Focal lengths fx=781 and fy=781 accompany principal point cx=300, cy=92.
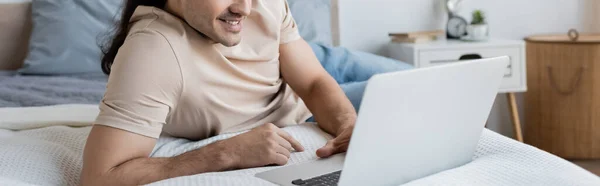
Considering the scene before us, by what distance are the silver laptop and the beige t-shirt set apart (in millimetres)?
247

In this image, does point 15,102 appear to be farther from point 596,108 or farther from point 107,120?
point 596,108

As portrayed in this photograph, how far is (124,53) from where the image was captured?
1.25 meters

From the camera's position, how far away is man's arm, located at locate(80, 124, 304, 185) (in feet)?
3.83

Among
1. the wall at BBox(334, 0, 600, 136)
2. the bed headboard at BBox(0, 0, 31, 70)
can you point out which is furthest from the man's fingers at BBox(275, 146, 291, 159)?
the wall at BBox(334, 0, 600, 136)

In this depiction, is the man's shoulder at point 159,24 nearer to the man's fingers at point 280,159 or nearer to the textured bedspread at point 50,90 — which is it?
the man's fingers at point 280,159

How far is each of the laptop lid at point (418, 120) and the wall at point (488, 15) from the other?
2316mm

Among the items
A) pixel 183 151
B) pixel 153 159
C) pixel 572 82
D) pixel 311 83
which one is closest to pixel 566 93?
pixel 572 82

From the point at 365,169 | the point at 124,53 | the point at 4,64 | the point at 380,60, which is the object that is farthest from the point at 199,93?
the point at 4,64

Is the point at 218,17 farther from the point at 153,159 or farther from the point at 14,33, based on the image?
the point at 14,33

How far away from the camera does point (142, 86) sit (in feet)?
3.97

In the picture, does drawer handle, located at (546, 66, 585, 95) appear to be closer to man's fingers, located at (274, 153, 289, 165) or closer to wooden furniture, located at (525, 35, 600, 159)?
wooden furniture, located at (525, 35, 600, 159)

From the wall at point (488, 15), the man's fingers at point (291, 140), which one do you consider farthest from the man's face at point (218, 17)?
the wall at point (488, 15)

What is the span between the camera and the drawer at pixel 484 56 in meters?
3.14

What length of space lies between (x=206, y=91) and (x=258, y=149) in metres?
0.19
